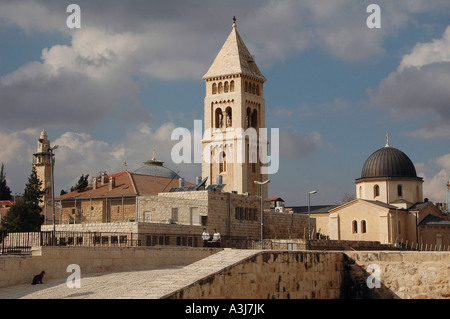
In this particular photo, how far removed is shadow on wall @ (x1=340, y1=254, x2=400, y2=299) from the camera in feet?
78.6

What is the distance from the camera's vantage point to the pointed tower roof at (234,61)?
2936 inches

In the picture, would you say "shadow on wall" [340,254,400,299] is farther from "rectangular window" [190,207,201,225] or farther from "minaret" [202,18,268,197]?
"minaret" [202,18,268,197]

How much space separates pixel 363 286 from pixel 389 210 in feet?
136

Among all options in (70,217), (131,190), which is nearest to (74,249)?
(131,190)

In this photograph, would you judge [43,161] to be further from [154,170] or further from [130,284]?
[130,284]

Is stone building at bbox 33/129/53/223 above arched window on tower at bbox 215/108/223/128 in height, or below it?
below

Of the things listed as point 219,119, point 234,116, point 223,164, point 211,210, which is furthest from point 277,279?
point 219,119

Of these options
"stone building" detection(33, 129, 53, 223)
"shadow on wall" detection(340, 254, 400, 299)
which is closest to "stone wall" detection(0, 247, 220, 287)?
"shadow on wall" detection(340, 254, 400, 299)

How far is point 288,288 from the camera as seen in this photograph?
70.8 ft

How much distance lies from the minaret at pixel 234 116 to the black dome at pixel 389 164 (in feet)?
42.2

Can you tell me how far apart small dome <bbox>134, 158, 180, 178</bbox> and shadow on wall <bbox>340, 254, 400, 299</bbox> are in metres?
→ 51.0
